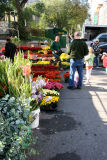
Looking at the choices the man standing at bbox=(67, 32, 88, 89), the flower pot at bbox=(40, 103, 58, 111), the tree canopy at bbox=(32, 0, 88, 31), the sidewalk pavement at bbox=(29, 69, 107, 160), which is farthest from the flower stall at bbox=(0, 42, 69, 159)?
the tree canopy at bbox=(32, 0, 88, 31)

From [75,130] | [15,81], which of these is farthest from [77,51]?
[15,81]

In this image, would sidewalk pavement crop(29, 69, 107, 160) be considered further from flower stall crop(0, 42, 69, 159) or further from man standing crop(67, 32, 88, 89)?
man standing crop(67, 32, 88, 89)

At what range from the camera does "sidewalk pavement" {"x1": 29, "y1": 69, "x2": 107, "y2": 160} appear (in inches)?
115

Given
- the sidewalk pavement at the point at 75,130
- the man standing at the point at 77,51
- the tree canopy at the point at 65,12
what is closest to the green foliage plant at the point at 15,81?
the sidewalk pavement at the point at 75,130

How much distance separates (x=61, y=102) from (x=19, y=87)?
2.27m

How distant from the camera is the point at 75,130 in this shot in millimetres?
3652

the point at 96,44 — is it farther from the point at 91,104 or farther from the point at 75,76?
the point at 91,104

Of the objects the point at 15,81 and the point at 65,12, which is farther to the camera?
the point at 65,12

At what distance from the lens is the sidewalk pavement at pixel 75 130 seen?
9.59 ft

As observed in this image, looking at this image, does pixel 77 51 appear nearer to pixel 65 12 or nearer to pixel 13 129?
pixel 13 129

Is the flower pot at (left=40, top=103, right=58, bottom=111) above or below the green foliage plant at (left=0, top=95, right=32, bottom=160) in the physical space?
below

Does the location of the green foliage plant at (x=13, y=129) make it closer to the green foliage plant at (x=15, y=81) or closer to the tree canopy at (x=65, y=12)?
the green foliage plant at (x=15, y=81)

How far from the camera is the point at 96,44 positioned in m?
10.6

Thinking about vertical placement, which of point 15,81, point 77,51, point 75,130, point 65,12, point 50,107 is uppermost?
point 65,12
